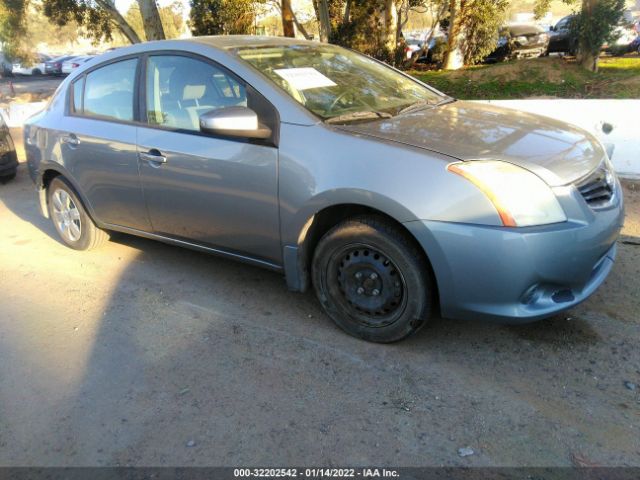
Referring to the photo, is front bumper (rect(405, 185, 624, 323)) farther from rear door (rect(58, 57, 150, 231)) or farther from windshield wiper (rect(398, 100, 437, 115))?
rear door (rect(58, 57, 150, 231))

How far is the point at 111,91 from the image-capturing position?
13.3 feet

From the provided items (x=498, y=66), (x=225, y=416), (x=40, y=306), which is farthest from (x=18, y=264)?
(x=498, y=66)

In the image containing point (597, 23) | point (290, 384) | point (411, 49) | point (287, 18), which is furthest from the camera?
point (411, 49)

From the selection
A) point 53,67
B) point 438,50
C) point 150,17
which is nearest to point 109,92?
point 150,17

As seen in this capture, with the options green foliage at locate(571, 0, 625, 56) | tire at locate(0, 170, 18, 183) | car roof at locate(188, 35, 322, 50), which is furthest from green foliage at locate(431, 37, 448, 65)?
car roof at locate(188, 35, 322, 50)

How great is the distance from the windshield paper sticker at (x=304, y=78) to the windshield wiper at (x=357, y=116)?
0.34m

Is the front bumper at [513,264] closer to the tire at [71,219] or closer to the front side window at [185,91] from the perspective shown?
the front side window at [185,91]

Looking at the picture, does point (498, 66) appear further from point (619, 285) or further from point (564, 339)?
point (564, 339)

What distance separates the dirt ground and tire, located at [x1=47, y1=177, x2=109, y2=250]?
76cm

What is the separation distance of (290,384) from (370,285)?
70 cm

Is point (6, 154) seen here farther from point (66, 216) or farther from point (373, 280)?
point (373, 280)

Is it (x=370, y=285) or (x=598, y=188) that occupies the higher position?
(x=598, y=188)

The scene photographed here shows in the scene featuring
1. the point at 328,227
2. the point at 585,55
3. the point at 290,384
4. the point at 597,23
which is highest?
the point at 597,23

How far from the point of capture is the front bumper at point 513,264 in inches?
98.7
